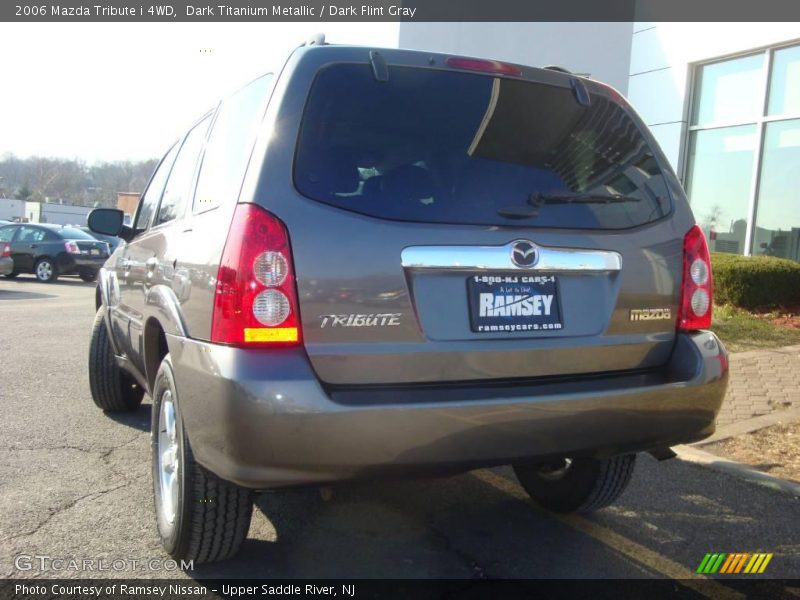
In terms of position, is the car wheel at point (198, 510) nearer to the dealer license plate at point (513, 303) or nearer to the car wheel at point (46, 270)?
the dealer license plate at point (513, 303)

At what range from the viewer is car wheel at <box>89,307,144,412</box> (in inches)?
185

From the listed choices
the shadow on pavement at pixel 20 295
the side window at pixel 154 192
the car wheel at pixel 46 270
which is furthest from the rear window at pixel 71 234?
the side window at pixel 154 192

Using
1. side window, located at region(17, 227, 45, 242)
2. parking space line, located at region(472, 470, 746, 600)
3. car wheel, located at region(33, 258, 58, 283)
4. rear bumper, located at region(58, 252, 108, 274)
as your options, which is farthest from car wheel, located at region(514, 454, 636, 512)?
side window, located at region(17, 227, 45, 242)

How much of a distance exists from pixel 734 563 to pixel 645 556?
364 mm

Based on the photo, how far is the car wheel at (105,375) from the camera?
4.70 m

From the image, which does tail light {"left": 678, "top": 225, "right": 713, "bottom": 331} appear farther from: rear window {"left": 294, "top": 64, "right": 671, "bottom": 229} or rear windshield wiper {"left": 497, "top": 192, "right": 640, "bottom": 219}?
rear windshield wiper {"left": 497, "top": 192, "right": 640, "bottom": 219}

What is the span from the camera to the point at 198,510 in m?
2.43

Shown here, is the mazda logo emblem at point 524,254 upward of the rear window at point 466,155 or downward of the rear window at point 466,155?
downward

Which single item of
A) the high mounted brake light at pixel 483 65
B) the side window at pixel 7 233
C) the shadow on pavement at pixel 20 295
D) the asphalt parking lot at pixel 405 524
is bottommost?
the shadow on pavement at pixel 20 295

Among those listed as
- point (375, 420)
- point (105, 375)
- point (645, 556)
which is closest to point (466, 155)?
point (375, 420)

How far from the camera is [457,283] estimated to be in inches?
89.2

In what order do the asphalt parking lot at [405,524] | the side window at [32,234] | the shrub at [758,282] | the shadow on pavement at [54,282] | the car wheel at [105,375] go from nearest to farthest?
1. the asphalt parking lot at [405,524]
2. the car wheel at [105,375]
3. the shrub at [758,282]
4. the shadow on pavement at [54,282]
5. the side window at [32,234]

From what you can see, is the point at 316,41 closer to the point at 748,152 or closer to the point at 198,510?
the point at 198,510

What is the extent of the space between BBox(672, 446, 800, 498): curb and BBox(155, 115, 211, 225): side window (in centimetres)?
330
